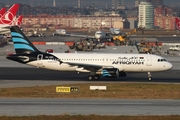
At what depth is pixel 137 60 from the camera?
7538 centimetres

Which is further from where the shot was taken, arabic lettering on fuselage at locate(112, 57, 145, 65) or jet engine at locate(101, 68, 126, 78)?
arabic lettering on fuselage at locate(112, 57, 145, 65)

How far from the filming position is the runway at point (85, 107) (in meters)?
45.7

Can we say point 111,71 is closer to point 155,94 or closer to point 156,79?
point 156,79

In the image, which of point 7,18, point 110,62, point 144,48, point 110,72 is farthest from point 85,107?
point 7,18

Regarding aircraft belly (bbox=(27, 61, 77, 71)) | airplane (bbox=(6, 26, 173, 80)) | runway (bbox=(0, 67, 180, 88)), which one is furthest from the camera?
aircraft belly (bbox=(27, 61, 77, 71))

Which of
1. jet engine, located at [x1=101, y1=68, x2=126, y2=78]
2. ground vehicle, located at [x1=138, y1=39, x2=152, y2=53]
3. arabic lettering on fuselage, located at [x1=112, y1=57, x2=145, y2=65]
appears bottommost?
ground vehicle, located at [x1=138, y1=39, x2=152, y2=53]

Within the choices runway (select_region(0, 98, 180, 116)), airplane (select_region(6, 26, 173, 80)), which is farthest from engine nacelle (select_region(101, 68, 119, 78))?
runway (select_region(0, 98, 180, 116))

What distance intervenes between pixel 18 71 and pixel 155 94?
105 feet

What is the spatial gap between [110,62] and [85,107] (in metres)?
27.6

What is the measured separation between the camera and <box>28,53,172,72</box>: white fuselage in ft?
247

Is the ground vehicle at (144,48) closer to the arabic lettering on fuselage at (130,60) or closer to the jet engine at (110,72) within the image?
the arabic lettering on fuselage at (130,60)
